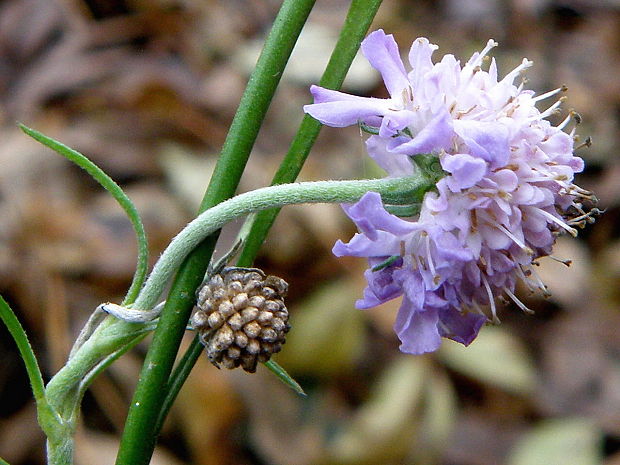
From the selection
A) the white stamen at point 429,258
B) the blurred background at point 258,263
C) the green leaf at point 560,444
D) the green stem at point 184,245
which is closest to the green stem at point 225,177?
the green stem at point 184,245

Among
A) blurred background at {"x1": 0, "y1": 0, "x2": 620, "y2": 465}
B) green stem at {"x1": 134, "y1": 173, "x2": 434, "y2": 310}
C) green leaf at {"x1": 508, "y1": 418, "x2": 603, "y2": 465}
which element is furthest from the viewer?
green leaf at {"x1": 508, "y1": 418, "x2": 603, "y2": 465}

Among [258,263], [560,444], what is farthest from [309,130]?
[560,444]

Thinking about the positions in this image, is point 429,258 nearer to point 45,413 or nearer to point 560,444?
point 45,413

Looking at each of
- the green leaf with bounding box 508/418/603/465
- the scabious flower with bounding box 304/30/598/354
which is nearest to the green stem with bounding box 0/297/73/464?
the scabious flower with bounding box 304/30/598/354

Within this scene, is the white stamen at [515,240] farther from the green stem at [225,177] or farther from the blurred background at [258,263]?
the blurred background at [258,263]

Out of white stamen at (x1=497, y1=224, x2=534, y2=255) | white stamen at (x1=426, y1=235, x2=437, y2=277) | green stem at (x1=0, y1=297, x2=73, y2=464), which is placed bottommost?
green stem at (x1=0, y1=297, x2=73, y2=464)

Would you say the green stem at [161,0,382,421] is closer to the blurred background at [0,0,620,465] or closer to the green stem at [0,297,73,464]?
the green stem at [0,297,73,464]

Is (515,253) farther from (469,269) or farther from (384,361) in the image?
(384,361)
